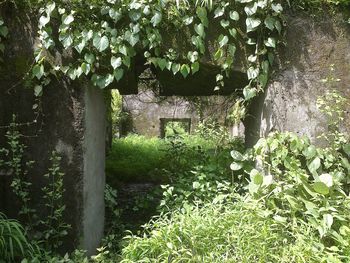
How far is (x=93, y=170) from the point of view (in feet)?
12.7

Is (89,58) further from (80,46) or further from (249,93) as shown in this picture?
(249,93)

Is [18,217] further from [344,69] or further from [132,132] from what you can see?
[132,132]

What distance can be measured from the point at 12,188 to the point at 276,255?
226 centimetres

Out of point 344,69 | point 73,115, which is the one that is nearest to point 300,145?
point 344,69

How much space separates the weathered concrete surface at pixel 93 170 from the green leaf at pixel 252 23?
4.76 feet

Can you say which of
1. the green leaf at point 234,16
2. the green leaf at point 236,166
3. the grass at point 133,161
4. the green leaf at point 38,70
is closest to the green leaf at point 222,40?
the green leaf at point 234,16

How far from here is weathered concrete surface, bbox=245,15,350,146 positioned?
365 cm

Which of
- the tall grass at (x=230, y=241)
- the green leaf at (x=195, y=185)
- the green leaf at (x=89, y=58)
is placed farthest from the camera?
the green leaf at (x=195, y=185)

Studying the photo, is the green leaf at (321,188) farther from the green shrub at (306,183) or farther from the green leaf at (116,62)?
the green leaf at (116,62)

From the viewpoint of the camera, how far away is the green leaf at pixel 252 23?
3459 mm

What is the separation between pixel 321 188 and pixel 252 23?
1428mm

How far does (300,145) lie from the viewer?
11.3 ft

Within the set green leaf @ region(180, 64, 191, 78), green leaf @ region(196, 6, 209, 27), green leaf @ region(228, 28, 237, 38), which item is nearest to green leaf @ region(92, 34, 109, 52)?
green leaf @ region(180, 64, 191, 78)

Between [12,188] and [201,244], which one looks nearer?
[201,244]
